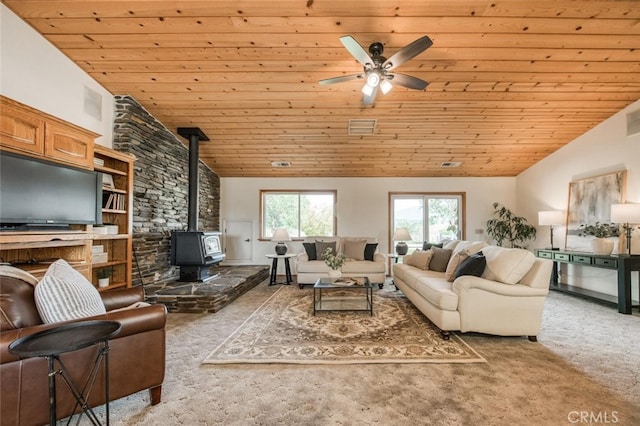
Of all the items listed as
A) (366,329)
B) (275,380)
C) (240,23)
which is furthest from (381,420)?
(240,23)

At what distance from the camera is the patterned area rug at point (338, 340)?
244cm

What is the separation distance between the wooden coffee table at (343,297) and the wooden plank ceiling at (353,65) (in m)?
2.47

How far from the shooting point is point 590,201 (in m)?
4.60

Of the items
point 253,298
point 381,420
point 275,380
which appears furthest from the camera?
point 253,298

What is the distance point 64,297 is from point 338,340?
2152 mm

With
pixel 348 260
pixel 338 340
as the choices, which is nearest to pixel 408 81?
pixel 338 340

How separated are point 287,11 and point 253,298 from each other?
377 centimetres

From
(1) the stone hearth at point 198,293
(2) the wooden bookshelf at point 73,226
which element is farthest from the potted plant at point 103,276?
(1) the stone hearth at point 198,293

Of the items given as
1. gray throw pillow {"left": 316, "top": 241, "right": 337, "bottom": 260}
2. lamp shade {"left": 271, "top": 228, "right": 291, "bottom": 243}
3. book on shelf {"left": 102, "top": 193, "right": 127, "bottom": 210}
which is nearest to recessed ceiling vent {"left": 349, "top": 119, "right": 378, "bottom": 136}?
gray throw pillow {"left": 316, "top": 241, "right": 337, "bottom": 260}

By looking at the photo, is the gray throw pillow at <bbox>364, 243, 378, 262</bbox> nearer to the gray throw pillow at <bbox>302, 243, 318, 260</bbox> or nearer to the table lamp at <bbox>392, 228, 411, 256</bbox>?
the table lamp at <bbox>392, 228, 411, 256</bbox>

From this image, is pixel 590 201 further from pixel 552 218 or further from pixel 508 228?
pixel 508 228

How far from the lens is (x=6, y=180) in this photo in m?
2.23

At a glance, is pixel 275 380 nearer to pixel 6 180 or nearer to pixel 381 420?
pixel 381 420

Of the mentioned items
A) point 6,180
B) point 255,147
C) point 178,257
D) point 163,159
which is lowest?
point 178,257
